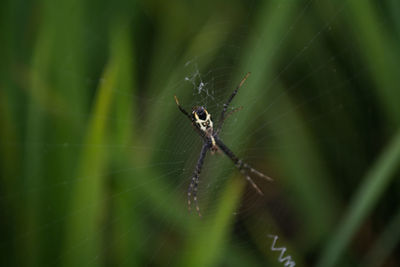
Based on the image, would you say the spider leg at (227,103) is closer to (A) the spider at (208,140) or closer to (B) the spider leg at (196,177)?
(A) the spider at (208,140)

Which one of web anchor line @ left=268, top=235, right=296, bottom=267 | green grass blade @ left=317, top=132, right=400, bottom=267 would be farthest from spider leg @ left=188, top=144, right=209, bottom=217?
green grass blade @ left=317, top=132, right=400, bottom=267

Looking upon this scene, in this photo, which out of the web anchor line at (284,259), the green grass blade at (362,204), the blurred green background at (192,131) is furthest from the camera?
the web anchor line at (284,259)

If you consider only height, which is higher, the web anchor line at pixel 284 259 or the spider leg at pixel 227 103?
the spider leg at pixel 227 103

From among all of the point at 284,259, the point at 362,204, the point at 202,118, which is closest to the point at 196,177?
the point at 202,118

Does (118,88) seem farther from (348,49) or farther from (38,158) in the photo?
(348,49)

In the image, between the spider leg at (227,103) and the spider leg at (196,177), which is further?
the spider leg at (196,177)

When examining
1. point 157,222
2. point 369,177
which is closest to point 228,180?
point 157,222

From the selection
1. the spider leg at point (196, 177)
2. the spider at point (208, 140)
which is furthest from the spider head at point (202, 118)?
the spider leg at point (196, 177)
